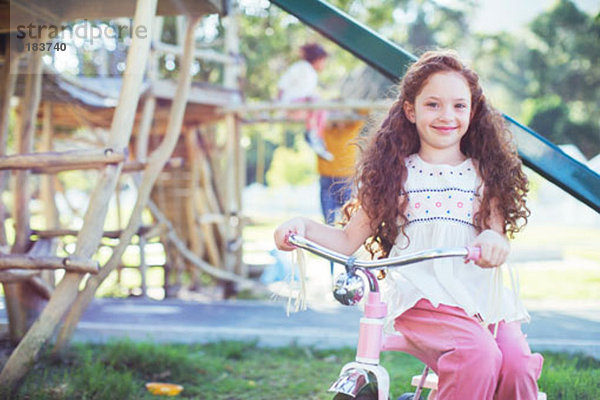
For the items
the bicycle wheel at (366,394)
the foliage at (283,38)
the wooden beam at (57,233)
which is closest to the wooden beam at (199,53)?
the foliage at (283,38)

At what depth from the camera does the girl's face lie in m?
2.12

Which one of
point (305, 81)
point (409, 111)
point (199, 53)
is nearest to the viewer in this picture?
point (409, 111)

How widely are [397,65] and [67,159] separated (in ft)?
5.33

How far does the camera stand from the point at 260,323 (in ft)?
16.2

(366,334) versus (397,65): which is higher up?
(397,65)

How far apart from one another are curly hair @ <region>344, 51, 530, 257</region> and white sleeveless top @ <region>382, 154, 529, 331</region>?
37mm

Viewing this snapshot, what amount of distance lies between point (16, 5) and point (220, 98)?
3.09 m

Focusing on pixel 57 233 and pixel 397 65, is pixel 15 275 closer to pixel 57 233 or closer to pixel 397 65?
pixel 57 233

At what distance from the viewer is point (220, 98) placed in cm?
633

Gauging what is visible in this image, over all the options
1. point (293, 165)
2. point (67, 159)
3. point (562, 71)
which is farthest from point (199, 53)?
point (562, 71)

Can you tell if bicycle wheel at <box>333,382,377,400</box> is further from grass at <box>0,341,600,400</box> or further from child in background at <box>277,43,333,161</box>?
child in background at <box>277,43,333,161</box>

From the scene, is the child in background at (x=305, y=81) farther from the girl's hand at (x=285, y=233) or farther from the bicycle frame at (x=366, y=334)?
the bicycle frame at (x=366, y=334)

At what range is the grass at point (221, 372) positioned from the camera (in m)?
2.91

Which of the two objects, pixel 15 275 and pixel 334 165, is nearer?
pixel 15 275
